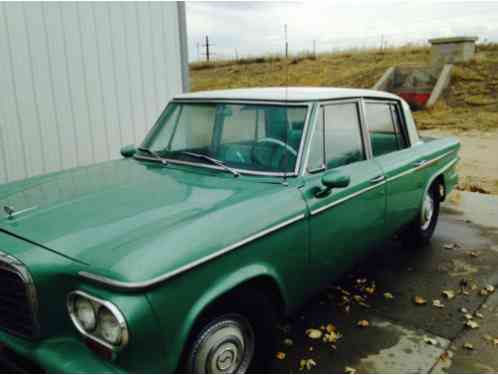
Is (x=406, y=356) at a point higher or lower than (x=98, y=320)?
lower

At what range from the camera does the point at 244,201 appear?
8.80 feet

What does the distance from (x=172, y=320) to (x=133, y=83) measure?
4.70m

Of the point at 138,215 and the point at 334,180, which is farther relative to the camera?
the point at 334,180

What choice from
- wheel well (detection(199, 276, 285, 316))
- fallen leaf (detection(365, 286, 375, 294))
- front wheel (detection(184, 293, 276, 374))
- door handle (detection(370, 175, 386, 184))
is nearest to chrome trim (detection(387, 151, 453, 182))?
door handle (detection(370, 175, 386, 184))

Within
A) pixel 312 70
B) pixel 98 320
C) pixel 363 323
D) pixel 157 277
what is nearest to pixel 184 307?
pixel 157 277

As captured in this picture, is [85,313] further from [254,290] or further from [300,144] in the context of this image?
[300,144]

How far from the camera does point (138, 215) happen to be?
8.24 ft

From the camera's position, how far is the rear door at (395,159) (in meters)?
3.91

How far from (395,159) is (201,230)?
7.73 feet

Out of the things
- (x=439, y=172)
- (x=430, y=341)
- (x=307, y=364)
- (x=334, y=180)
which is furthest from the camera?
(x=439, y=172)

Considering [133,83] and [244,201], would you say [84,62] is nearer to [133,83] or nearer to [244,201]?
[133,83]

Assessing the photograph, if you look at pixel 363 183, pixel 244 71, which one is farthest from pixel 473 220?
pixel 244 71

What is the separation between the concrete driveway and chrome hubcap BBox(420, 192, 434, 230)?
0.90 feet

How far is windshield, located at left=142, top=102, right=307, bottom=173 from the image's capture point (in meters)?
3.21
